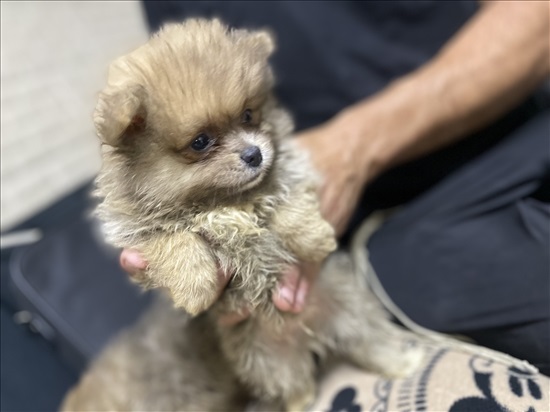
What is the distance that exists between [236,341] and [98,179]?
0.41 metres

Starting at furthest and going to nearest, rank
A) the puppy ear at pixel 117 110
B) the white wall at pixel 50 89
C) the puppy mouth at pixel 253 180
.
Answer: the white wall at pixel 50 89 < the puppy mouth at pixel 253 180 < the puppy ear at pixel 117 110

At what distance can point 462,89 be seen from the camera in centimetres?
130

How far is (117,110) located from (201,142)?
0.43ft

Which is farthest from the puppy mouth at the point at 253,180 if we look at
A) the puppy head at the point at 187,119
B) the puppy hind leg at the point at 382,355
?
the puppy hind leg at the point at 382,355

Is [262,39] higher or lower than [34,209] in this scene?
higher

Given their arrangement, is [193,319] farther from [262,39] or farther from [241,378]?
[262,39]

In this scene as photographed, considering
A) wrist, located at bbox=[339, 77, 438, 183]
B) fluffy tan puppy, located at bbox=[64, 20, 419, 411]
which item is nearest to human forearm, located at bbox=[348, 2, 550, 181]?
wrist, located at bbox=[339, 77, 438, 183]

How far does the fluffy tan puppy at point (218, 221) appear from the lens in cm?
80

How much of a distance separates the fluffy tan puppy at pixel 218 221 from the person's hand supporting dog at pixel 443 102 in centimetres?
23

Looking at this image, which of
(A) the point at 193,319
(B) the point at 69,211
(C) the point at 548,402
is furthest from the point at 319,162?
(B) the point at 69,211

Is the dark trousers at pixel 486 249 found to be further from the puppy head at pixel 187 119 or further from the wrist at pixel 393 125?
the puppy head at pixel 187 119

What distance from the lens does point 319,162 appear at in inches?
49.6

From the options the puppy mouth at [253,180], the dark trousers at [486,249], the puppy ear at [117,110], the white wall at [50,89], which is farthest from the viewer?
the white wall at [50,89]

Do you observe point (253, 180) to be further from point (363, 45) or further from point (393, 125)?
point (363, 45)
